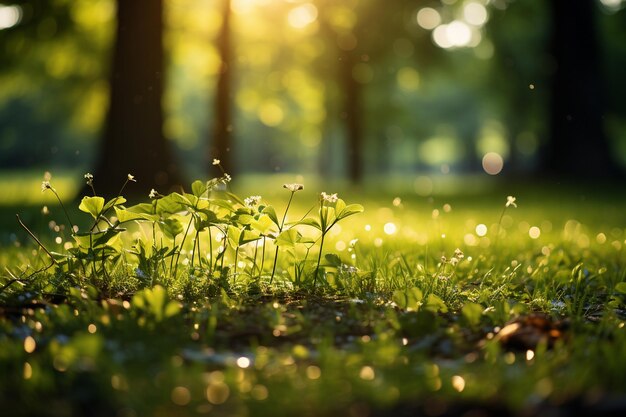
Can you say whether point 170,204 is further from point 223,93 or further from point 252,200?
point 223,93

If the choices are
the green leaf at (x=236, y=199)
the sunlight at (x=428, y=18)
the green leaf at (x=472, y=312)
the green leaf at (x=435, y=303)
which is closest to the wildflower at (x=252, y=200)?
the green leaf at (x=236, y=199)

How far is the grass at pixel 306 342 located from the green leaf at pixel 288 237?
0.22 m

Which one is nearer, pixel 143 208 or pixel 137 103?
pixel 143 208

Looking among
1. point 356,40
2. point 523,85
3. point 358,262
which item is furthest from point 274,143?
point 358,262

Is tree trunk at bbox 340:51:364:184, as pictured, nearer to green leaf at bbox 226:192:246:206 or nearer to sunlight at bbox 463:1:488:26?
sunlight at bbox 463:1:488:26

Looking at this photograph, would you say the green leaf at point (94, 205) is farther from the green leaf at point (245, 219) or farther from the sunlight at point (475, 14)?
the sunlight at point (475, 14)

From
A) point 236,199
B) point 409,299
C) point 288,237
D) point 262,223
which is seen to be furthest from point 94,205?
point 409,299

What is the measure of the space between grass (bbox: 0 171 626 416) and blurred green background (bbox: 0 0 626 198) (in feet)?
10.5

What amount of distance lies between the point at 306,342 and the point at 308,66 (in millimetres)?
21281

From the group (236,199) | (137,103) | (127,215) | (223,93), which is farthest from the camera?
(223,93)

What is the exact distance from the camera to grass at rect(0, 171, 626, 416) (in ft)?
6.76

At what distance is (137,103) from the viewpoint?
11375 mm

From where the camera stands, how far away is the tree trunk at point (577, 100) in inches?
647

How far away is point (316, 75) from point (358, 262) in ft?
64.5
